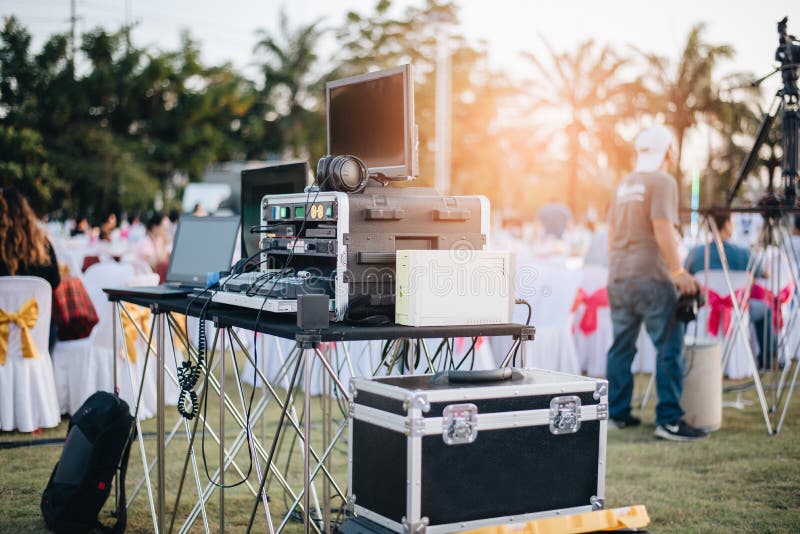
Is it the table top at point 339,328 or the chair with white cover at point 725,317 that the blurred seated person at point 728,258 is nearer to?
the chair with white cover at point 725,317

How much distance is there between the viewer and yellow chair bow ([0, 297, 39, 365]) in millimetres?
4941

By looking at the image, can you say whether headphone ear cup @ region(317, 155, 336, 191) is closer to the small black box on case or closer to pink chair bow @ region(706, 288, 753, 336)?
Answer: the small black box on case

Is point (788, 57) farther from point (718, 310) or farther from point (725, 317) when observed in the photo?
point (725, 317)

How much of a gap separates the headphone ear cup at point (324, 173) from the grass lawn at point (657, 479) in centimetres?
159

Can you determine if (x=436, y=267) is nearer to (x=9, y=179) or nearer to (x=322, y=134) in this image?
(x=9, y=179)

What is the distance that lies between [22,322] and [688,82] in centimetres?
3146

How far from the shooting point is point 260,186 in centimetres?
362

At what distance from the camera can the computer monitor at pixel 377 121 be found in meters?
2.84

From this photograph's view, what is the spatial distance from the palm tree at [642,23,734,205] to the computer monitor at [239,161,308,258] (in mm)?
30690

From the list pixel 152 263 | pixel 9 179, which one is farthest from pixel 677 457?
pixel 9 179

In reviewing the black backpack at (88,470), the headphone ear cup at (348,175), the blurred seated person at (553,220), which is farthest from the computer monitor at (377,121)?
the blurred seated person at (553,220)

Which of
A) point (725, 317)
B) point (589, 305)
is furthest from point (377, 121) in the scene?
point (725, 317)

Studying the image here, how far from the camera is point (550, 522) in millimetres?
2158

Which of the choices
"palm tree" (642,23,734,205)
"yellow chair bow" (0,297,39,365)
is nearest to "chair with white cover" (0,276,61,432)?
"yellow chair bow" (0,297,39,365)
